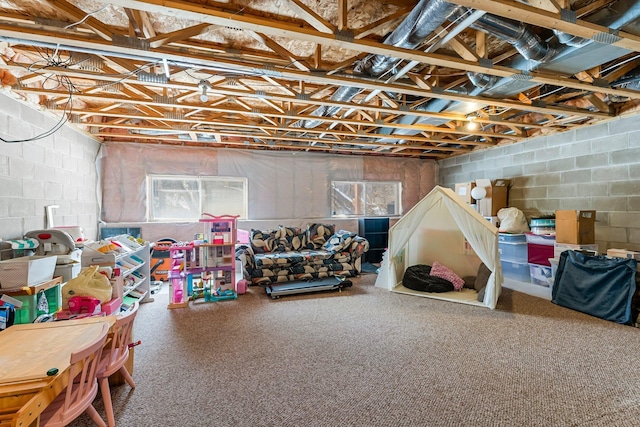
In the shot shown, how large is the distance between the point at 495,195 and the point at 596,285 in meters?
2.30

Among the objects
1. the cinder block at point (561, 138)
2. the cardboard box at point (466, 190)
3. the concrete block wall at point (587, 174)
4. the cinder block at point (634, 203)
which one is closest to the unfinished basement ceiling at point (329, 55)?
the cinder block at point (561, 138)

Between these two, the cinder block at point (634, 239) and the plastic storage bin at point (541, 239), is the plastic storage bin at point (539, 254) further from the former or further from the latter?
the cinder block at point (634, 239)

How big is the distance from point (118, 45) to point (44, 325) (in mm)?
1925

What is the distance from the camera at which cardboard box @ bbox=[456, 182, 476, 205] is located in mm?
5781

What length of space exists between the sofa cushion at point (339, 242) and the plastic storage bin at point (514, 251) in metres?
2.41

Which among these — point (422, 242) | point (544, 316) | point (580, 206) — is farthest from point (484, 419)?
point (580, 206)

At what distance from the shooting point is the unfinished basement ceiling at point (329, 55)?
1878 mm

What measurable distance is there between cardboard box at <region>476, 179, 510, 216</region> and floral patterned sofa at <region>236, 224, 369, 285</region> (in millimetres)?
2409

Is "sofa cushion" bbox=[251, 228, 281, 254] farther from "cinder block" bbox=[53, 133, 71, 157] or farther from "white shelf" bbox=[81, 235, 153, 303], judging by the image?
"cinder block" bbox=[53, 133, 71, 157]

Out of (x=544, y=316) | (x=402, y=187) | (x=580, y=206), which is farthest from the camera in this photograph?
(x=402, y=187)

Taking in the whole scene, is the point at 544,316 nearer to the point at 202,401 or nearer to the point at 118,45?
the point at 202,401

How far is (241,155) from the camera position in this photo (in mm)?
5980

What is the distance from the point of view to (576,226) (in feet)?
12.5

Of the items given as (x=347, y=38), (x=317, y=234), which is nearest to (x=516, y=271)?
(x=317, y=234)
